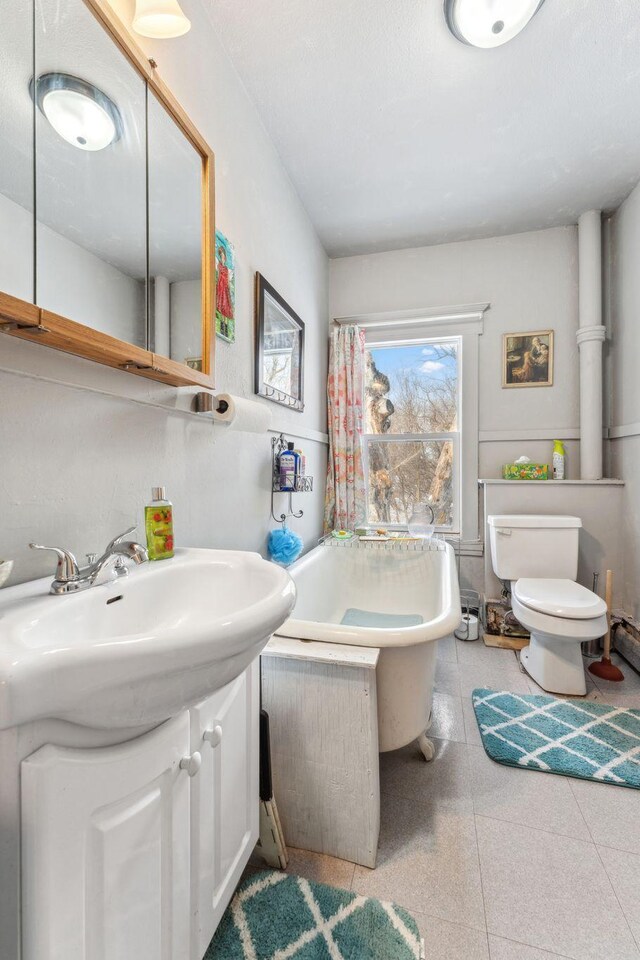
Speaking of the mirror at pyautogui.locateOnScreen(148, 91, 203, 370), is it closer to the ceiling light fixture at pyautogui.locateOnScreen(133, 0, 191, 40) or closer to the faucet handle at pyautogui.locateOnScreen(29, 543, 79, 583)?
the ceiling light fixture at pyautogui.locateOnScreen(133, 0, 191, 40)

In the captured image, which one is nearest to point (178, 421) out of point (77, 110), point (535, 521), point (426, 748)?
point (77, 110)

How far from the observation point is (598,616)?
1.93 meters

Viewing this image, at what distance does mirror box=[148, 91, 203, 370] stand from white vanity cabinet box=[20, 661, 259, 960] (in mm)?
928

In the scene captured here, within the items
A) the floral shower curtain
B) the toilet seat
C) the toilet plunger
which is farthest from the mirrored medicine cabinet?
the toilet plunger

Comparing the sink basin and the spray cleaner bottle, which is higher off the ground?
the spray cleaner bottle

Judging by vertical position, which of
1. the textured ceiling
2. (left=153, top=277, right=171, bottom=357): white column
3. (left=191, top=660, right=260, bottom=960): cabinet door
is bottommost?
(left=191, top=660, right=260, bottom=960): cabinet door

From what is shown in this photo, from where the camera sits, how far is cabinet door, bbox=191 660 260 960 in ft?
2.61

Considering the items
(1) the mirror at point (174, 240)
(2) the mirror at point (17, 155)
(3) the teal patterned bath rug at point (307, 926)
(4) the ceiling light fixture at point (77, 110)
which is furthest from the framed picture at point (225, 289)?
(3) the teal patterned bath rug at point (307, 926)

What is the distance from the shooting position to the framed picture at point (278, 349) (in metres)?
1.84

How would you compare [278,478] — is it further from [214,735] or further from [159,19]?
[159,19]

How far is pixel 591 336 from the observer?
2.61 m

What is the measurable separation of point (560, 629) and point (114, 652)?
207 cm

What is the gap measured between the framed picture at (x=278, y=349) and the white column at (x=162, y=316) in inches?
25.7

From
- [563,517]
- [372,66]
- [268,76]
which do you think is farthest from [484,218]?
[563,517]
